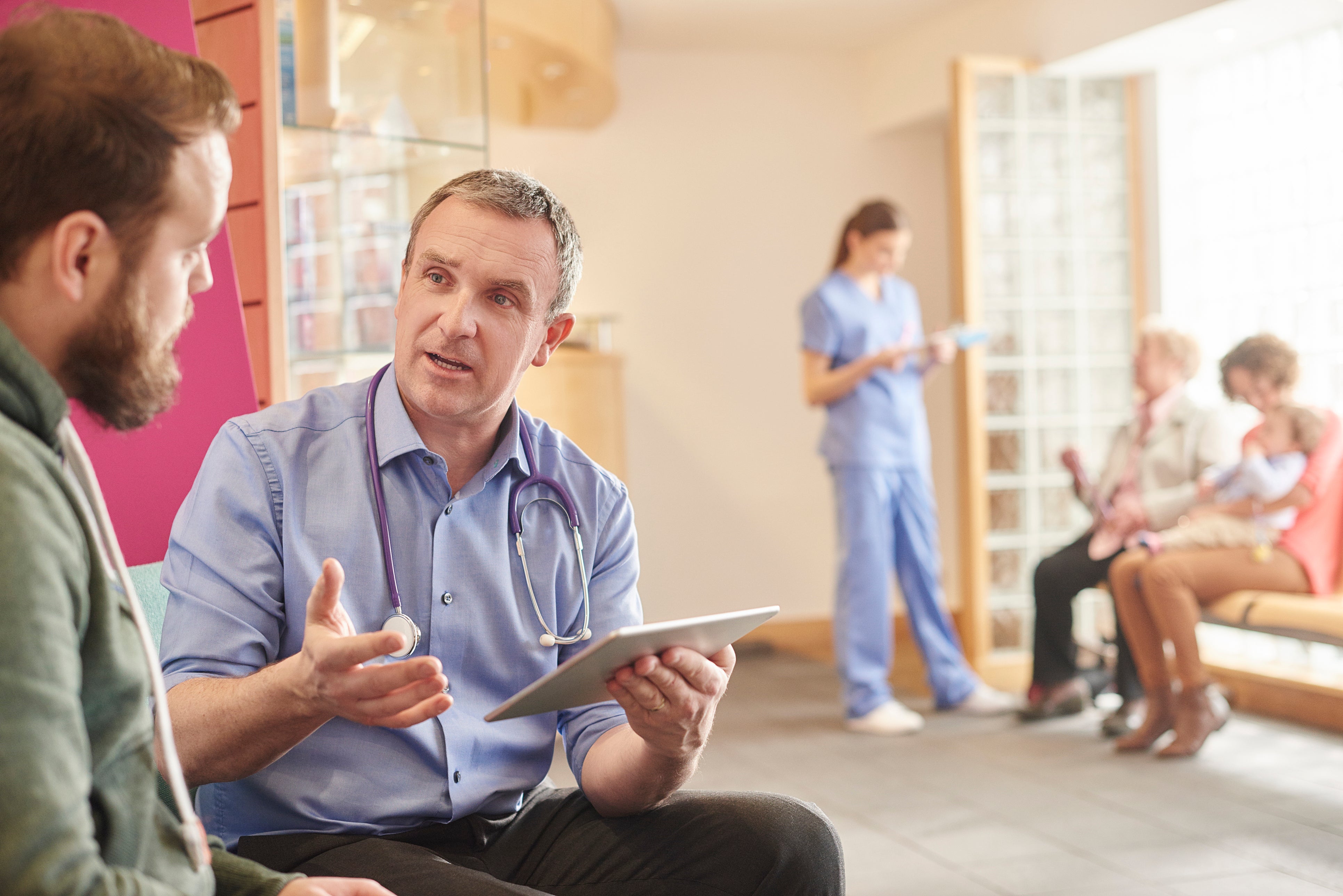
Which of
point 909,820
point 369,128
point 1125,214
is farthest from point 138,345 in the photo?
point 1125,214

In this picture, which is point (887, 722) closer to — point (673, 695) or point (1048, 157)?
point (1048, 157)

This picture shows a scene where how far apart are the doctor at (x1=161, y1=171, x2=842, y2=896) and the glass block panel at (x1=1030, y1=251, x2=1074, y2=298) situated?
339 centimetres

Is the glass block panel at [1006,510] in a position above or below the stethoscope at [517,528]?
below

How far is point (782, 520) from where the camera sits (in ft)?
18.3

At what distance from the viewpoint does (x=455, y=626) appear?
1.33m

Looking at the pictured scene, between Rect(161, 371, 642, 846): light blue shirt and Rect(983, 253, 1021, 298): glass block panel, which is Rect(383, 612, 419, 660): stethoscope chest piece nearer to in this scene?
Rect(161, 371, 642, 846): light blue shirt

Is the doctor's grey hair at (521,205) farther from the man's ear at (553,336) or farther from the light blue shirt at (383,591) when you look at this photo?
the light blue shirt at (383,591)

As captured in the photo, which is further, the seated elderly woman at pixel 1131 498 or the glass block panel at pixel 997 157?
the glass block panel at pixel 997 157

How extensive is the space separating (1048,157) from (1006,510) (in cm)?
133

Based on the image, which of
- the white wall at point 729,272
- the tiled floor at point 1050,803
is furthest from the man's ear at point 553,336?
the white wall at point 729,272

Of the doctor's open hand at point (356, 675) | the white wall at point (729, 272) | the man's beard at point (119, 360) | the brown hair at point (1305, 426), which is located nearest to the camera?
the man's beard at point (119, 360)

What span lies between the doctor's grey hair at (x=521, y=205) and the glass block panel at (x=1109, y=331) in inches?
139

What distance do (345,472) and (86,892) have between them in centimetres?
66

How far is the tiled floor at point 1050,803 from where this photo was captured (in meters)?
2.52
